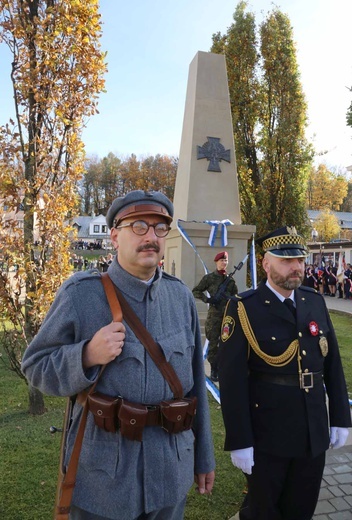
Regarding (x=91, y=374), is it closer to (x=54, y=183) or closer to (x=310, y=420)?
(x=310, y=420)

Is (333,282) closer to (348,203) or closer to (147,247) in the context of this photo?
(147,247)

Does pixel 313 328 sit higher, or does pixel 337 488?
pixel 313 328

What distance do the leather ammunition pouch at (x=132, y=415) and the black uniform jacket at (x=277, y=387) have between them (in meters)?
0.89

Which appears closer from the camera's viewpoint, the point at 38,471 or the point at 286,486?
the point at 286,486

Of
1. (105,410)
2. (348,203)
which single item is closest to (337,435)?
(105,410)

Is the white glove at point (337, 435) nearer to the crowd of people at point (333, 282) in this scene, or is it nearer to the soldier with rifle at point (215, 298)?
the soldier with rifle at point (215, 298)

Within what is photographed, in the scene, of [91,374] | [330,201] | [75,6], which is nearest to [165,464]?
[91,374]

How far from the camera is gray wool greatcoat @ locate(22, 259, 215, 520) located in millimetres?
1722

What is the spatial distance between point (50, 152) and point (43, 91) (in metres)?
0.68

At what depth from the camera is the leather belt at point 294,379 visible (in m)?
2.65

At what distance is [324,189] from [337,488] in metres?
53.7

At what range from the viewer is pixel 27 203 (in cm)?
484

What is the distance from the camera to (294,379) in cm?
267

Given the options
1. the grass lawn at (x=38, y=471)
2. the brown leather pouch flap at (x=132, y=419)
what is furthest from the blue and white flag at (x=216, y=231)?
the brown leather pouch flap at (x=132, y=419)
